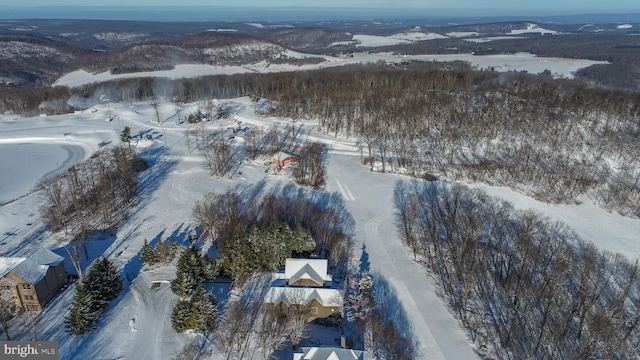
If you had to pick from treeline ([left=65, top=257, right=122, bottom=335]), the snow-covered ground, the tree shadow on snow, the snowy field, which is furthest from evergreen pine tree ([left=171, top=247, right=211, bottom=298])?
the snow-covered ground

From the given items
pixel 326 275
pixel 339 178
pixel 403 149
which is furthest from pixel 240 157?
pixel 326 275

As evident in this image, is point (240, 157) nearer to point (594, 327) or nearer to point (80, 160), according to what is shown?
point (80, 160)

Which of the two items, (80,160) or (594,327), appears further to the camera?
(80,160)

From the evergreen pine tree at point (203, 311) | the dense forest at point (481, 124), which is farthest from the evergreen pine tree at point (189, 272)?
the dense forest at point (481, 124)

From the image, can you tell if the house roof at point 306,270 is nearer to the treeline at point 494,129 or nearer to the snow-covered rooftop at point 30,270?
the snow-covered rooftop at point 30,270

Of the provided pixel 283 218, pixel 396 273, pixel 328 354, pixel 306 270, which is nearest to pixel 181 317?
pixel 306 270
